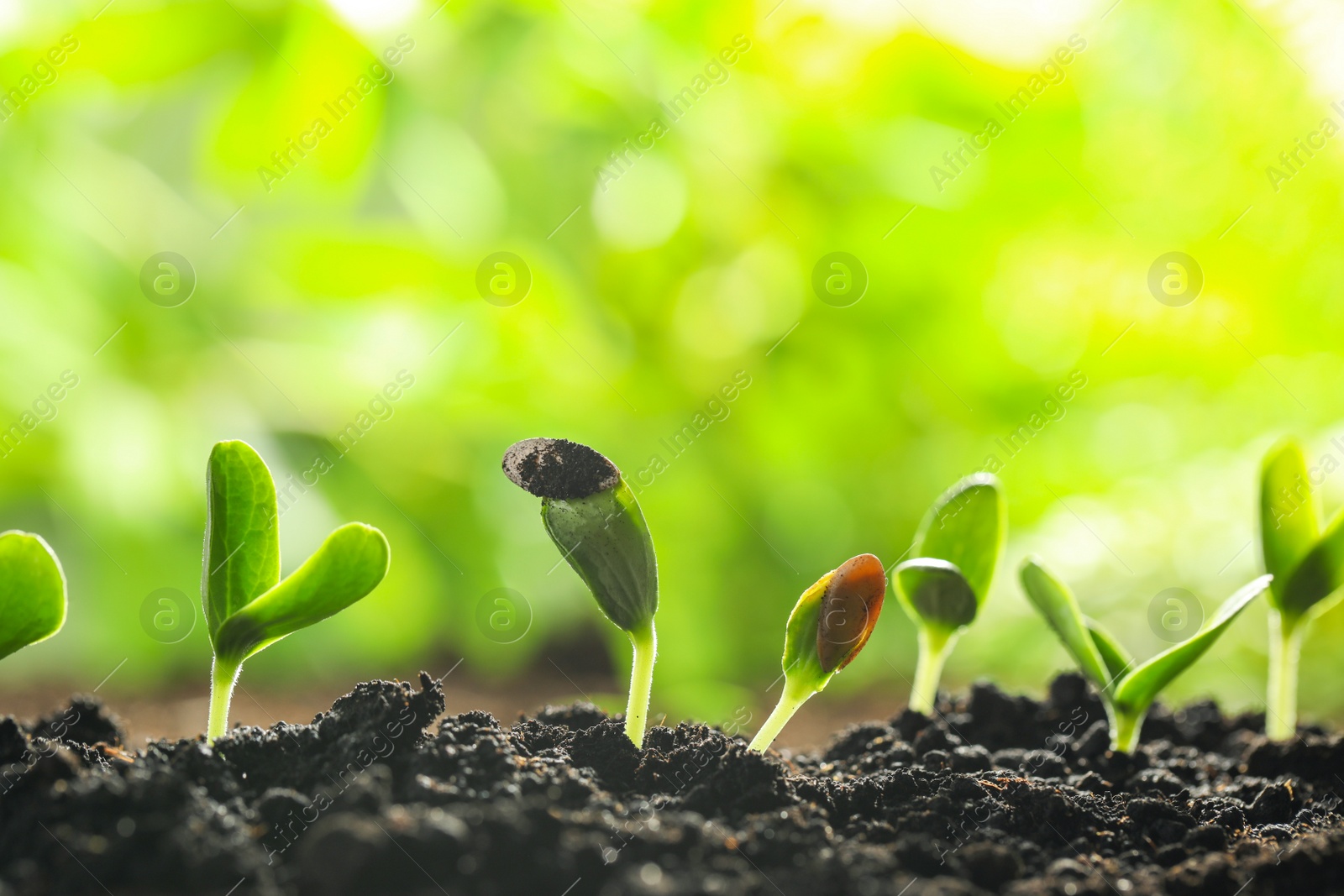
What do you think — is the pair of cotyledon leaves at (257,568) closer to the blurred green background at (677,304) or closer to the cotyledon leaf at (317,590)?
the cotyledon leaf at (317,590)

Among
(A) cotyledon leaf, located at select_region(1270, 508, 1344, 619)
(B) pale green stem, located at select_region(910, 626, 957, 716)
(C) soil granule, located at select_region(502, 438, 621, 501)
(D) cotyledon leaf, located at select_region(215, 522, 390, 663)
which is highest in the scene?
(C) soil granule, located at select_region(502, 438, 621, 501)

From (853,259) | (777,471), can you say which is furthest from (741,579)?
(853,259)

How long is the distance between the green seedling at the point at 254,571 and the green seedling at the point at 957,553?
527 mm

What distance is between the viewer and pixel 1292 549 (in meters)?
1.05

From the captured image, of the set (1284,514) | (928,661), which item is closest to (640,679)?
(928,661)

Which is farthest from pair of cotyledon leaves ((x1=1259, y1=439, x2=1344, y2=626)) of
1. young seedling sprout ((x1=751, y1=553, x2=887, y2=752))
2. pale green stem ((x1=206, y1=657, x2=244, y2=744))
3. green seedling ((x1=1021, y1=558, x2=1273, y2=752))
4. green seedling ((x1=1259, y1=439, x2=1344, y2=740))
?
pale green stem ((x1=206, y1=657, x2=244, y2=744))

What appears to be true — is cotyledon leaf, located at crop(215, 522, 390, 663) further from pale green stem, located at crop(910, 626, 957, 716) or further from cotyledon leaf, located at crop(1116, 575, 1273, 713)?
cotyledon leaf, located at crop(1116, 575, 1273, 713)

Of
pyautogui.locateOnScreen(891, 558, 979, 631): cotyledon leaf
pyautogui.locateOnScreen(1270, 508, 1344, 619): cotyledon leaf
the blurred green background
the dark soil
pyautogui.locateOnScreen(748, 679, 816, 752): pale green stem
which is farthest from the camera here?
the blurred green background

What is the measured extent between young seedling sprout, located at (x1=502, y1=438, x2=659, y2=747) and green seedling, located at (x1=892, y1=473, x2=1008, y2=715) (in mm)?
290

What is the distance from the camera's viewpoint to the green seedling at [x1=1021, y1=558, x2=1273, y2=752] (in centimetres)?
84

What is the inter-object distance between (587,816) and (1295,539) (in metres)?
0.91

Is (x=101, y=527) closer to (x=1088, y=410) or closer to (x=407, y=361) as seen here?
(x=407, y=361)

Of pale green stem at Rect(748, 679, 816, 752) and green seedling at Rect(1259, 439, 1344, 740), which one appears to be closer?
pale green stem at Rect(748, 679, 816, 752)

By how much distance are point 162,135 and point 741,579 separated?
2.37 m
